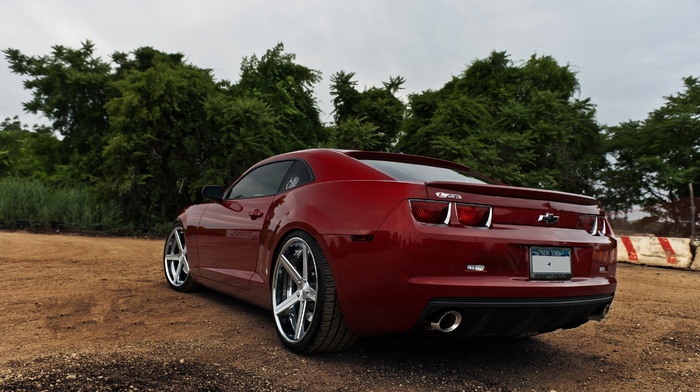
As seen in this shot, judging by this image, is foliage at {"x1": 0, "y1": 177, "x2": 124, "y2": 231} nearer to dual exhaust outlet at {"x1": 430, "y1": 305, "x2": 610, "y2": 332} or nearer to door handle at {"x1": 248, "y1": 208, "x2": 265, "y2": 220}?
door handle at {"x1": 248, "y1": 208, "x2": 265, "y2": 220}

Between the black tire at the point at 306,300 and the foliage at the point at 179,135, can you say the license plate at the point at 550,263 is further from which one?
the foliage at the point at 179,135

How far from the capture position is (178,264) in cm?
542

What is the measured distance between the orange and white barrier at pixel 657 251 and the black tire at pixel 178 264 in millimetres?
10646

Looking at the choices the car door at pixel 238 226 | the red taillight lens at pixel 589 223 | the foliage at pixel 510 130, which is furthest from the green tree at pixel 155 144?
the red taillight lens at pixel 589 223

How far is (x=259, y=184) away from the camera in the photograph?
4211 mm

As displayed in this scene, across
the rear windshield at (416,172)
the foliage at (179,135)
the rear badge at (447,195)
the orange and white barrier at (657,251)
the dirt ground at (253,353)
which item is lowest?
the dirt ground at (253,353)

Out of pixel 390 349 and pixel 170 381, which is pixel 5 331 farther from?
pixel 390 349

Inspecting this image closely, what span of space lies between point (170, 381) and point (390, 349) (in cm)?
148

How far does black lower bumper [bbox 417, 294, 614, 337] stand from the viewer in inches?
101

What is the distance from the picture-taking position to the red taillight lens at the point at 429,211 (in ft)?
8.55

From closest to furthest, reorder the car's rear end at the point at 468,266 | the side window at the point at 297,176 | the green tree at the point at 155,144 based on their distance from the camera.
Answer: the car's rear end at the point at 468,266 < the side window at the point at 297,176 < the green tree at the point at 155,144

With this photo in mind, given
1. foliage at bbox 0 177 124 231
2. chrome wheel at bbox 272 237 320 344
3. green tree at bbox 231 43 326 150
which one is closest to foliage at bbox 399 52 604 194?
green tree at bbox 231 43 326 150

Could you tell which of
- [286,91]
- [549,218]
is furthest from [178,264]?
[286,91]

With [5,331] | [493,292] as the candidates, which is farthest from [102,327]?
[493,292]
